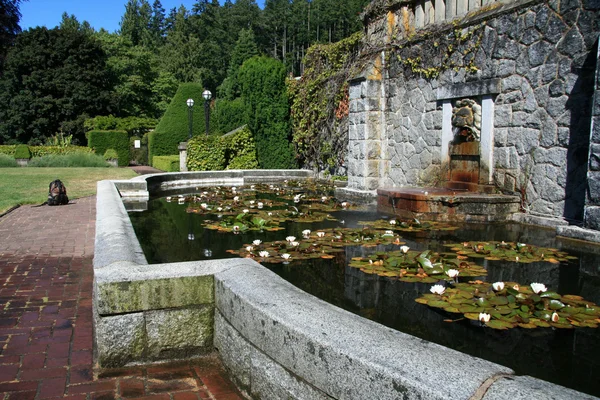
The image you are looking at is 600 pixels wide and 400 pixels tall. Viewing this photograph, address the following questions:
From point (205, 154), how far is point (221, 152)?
52 centimetres

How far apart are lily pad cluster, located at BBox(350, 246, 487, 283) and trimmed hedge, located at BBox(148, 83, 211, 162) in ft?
79.6

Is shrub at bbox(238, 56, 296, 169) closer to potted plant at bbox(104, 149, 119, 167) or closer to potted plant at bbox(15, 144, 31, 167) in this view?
potted plant at bbox(104, 149, 119, 167)

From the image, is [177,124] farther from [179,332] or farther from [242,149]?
[179,332]

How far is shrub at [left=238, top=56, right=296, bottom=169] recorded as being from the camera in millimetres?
15344

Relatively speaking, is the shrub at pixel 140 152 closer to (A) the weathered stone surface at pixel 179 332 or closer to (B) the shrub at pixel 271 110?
(B) the shrub at pixel 271 110

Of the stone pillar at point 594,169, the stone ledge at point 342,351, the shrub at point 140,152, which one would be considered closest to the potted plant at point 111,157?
the shrub at point 140,152

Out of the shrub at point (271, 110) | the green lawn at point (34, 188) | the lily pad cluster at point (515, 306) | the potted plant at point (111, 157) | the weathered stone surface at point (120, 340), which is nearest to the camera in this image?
the weathered stone surface at point (120, 340)

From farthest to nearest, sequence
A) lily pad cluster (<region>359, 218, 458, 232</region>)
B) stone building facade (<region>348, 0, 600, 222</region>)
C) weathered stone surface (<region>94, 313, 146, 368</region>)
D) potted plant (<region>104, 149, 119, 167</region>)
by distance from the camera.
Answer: potted plant (<region>104, 149, 119, 167</region>), lily pad cluster (<region>359, 218, 458, 232</region>), stone building facade (<region>348, 0, 600, 222</region>), weathered stone surface (<region>94, 313, 146, 368</region>)

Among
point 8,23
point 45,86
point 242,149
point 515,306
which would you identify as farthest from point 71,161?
point 515,306

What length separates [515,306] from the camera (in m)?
3.13

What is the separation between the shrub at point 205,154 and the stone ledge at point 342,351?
14.0 metres

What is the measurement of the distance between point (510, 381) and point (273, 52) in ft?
227

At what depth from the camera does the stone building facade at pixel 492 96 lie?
19.1 ft

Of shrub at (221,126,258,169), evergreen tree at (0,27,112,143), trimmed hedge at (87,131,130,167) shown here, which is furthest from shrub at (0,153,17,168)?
shrub at (221,126,258,169)
